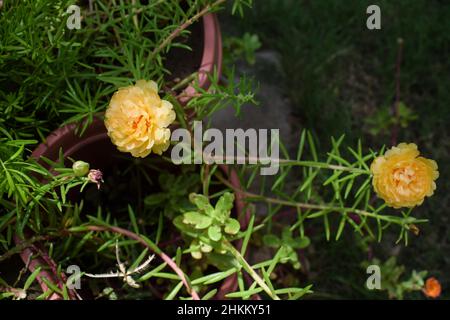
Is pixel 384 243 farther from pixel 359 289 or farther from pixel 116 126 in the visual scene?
pixel 116 126

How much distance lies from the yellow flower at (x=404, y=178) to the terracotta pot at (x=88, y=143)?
0.41m

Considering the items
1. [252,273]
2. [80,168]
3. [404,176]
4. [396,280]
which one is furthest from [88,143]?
[396,280]

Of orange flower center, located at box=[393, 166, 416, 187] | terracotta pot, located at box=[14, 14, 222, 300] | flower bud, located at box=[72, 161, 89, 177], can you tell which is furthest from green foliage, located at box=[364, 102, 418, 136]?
flower bud, located at box=[72, 161, 89, 177]

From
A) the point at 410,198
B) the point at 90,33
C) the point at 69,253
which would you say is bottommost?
the point at 69,253

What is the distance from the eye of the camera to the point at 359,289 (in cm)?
160

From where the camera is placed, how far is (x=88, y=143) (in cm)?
122

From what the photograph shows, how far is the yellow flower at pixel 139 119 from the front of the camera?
0.97 meters

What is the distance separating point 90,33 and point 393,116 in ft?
3.31

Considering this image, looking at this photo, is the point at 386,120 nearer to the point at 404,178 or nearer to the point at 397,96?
the point at 397,96

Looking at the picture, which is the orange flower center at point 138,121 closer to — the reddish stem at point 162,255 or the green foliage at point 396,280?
the reddish stem at point 162,255

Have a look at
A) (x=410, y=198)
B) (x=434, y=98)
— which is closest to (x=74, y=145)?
(x=410, y=198)

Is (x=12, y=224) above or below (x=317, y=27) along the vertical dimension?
below

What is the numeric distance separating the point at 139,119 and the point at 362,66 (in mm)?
1104

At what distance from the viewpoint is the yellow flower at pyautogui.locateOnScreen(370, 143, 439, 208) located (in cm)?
101
